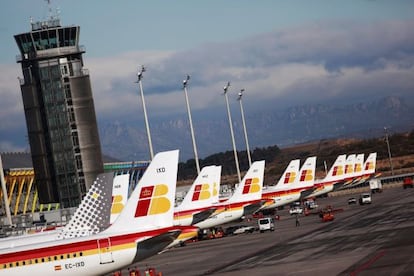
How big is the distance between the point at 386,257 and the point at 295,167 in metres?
86.6

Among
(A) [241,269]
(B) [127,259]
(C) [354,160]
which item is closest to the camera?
(B) [127,259]

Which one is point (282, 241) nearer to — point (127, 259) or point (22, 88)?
point (127, 259)

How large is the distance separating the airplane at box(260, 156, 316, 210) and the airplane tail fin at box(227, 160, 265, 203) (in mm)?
26403

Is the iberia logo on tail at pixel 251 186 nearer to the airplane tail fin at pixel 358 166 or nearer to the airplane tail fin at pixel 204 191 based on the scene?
the airplane tail fin at pixel 204 191

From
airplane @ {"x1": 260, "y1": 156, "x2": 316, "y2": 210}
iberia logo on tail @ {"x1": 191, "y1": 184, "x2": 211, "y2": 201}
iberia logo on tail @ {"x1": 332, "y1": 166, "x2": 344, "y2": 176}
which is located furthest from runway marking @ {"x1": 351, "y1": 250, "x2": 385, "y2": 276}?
iberia logo on tail @ {"x1": 332, "y1": 166, "x2": 344, "y2": 176}

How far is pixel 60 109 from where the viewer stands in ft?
451

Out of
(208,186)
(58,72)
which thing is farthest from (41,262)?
(58,72)

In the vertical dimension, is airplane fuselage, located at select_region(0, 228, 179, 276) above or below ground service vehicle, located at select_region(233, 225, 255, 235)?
above

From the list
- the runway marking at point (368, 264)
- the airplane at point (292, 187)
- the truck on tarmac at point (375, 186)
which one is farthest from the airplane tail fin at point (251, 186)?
the truck on tarmac at point (375, 186)

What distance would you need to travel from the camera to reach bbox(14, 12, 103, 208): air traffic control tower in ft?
449

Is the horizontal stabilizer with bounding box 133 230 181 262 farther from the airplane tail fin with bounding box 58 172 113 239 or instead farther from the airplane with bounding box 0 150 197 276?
the airplane tail fin with bounding box 58 172 113 239

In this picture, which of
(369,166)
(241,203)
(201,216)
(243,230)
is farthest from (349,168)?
(201,216)

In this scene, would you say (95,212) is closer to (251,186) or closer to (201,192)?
(201,192)

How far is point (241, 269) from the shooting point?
6081 cm
